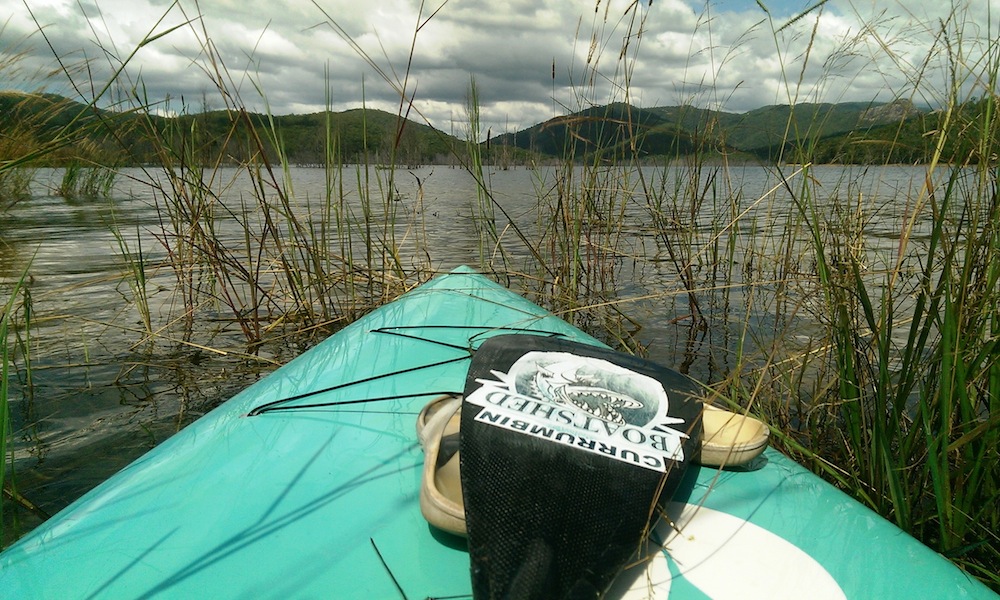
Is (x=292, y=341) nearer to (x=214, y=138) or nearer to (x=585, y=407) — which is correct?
(x=214, y=138)

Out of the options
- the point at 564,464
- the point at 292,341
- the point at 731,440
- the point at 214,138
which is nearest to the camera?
the point at 564,464

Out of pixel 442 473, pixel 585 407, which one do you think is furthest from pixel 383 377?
pixel 585 407

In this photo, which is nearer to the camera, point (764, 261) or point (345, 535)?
point (345, 535)

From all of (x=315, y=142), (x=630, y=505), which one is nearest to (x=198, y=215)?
(x=315, y=142)

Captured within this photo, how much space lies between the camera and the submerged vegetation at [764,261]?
1.09 meters

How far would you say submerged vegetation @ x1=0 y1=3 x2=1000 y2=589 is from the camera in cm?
109

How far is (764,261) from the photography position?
402cm

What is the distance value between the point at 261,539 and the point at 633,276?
3919 millimetres

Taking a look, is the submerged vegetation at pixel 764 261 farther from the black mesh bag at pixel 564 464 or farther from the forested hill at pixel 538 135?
the black mesh bag at pixel 564 464

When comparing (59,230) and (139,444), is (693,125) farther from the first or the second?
(59,230)

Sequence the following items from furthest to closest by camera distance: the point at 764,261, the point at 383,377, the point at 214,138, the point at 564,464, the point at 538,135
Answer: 1. the point at 764,261
2. the point at 538,135
3. the point at 214,138
4. the point at 383,377
5. the point at 564,464

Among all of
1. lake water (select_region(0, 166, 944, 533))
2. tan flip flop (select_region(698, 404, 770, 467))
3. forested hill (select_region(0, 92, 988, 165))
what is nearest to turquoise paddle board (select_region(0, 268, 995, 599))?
tan flip flop (select_region(698, 404, 770, 467))

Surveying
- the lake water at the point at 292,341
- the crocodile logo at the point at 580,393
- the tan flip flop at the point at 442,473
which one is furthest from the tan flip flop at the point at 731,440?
the tan flip flop at the point at 442,473

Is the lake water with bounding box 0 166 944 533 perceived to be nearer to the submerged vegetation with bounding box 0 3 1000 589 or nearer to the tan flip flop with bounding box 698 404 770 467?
the submerged vegetation with bounding box 0 3 1000 589
